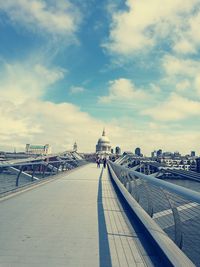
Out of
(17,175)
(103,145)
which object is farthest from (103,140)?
(17,175)

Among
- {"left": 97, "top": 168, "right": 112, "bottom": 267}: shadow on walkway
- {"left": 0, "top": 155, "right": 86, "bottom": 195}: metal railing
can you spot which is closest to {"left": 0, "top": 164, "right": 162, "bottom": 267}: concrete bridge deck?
{"left": 97, "top": 168, "right": 112, "bottom": 267}: shadow on walkway

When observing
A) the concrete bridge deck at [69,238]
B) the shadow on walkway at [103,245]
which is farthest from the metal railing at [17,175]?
the shadow on walkway at [103,245]

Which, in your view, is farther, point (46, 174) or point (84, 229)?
point (46, 174)

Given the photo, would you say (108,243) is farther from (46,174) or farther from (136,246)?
(46,174)

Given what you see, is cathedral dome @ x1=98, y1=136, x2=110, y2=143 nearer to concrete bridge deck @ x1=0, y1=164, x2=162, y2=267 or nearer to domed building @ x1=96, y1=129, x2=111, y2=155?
domed building @ x1=96, y1=129, x2=111, y2=155

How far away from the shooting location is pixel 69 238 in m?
5.21

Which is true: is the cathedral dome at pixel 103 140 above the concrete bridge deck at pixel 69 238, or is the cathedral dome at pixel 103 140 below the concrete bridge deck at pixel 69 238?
above

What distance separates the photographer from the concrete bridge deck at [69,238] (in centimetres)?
421

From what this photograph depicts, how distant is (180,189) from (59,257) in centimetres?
182

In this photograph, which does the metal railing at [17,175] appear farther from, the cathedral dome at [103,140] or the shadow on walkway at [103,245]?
the cathedral dome at [103,140]

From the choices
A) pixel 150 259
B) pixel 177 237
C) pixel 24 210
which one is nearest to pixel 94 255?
pixel 150 259

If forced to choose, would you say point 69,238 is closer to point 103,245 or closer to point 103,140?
point 103,245

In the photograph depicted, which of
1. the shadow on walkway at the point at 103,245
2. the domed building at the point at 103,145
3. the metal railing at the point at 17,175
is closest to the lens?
the shadow on walkway at the point at 103,245

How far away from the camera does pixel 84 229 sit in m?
5.90
